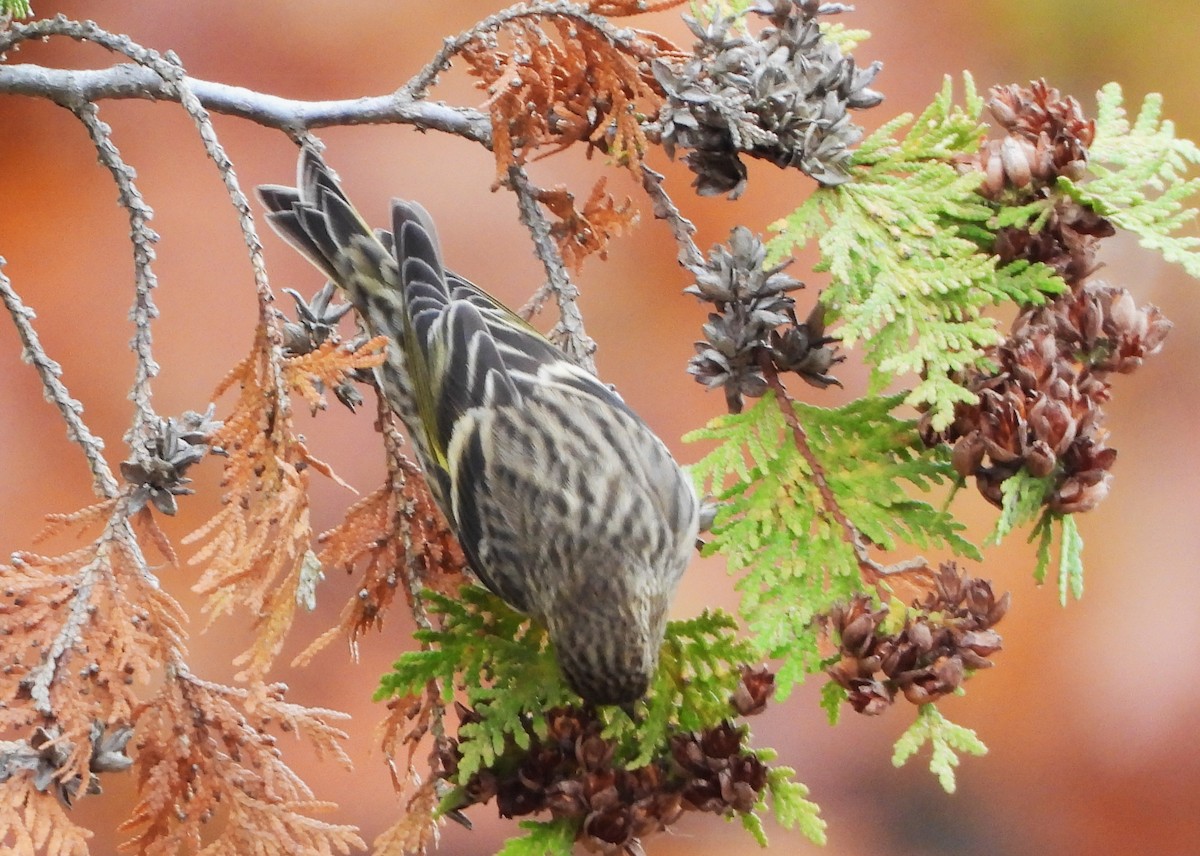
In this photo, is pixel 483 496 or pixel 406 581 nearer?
pixel 406 581

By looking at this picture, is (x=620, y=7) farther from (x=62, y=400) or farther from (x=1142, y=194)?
(x=62, y=400)

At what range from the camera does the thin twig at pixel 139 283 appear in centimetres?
71

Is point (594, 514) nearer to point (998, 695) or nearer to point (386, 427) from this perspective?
point (386, 427)

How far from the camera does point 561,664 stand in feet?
2.46

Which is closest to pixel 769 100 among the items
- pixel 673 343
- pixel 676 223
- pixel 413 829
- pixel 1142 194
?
pixel 676 223

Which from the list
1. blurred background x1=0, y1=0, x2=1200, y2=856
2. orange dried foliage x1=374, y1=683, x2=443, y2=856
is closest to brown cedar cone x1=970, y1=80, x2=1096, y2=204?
orange dried foliage x1=374, y1=683, x2=443, y2=856

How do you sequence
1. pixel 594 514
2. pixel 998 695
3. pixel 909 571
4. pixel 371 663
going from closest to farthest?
pixel 909 571 → pixel 594 514 → pixel 371 663 → pixel 998 695

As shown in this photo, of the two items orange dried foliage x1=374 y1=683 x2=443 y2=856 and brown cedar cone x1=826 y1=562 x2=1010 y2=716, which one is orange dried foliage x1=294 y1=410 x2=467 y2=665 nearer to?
orange dried foliage x1=374 y1=683 x2=443 y2=856

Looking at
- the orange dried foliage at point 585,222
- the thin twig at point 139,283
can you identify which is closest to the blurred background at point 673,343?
the orange dried foliage at point 585,222

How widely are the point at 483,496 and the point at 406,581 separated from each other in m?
0.15

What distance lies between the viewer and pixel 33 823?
66cm

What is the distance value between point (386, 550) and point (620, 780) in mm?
283

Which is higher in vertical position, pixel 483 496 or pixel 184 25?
pixel 184 25

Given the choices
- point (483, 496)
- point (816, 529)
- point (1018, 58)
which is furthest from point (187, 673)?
point (1018, 58)
